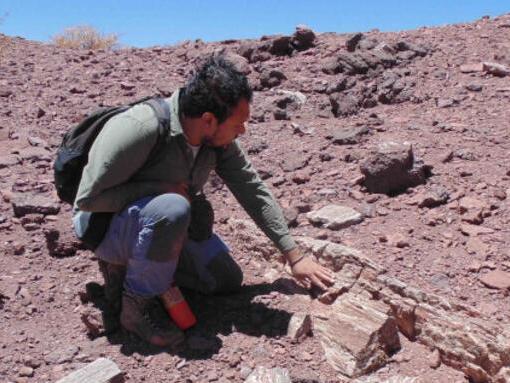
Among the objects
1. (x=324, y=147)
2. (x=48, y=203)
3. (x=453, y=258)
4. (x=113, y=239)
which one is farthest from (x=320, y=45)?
(x=113, y=239)

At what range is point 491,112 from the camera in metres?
4.78

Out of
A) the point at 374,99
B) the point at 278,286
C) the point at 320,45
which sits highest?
the point at 320,45

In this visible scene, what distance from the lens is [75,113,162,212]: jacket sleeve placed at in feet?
8.08

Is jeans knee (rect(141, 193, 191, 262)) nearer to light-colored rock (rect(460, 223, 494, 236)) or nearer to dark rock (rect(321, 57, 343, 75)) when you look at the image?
light-colored rock (rect(460, 223, 494, 236))

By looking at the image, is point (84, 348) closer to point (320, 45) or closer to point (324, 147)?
point (324, 147)

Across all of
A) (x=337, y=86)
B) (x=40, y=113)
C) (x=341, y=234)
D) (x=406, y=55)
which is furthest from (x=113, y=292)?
(x=406, y=55)

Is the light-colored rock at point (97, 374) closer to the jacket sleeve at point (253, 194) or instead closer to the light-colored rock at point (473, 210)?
the jacket sleeve at point (253, 194)

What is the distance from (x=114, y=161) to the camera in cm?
247

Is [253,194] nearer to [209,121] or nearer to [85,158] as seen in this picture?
[209,121]

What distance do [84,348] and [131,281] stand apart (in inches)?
14.7

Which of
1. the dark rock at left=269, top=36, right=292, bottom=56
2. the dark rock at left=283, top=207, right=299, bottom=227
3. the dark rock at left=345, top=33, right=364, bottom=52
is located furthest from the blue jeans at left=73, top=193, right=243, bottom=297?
the dark rock at left=269, top=36, right=292, bottom=56

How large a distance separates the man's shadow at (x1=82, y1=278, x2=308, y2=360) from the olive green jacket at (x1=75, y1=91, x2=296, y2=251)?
312 millimetres

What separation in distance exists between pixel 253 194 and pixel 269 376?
812 millimetres

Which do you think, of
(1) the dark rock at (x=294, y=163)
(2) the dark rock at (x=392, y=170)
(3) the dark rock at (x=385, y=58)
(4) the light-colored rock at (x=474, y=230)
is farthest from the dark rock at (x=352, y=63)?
(4) the light-colored rock at (x=474, y=230)
